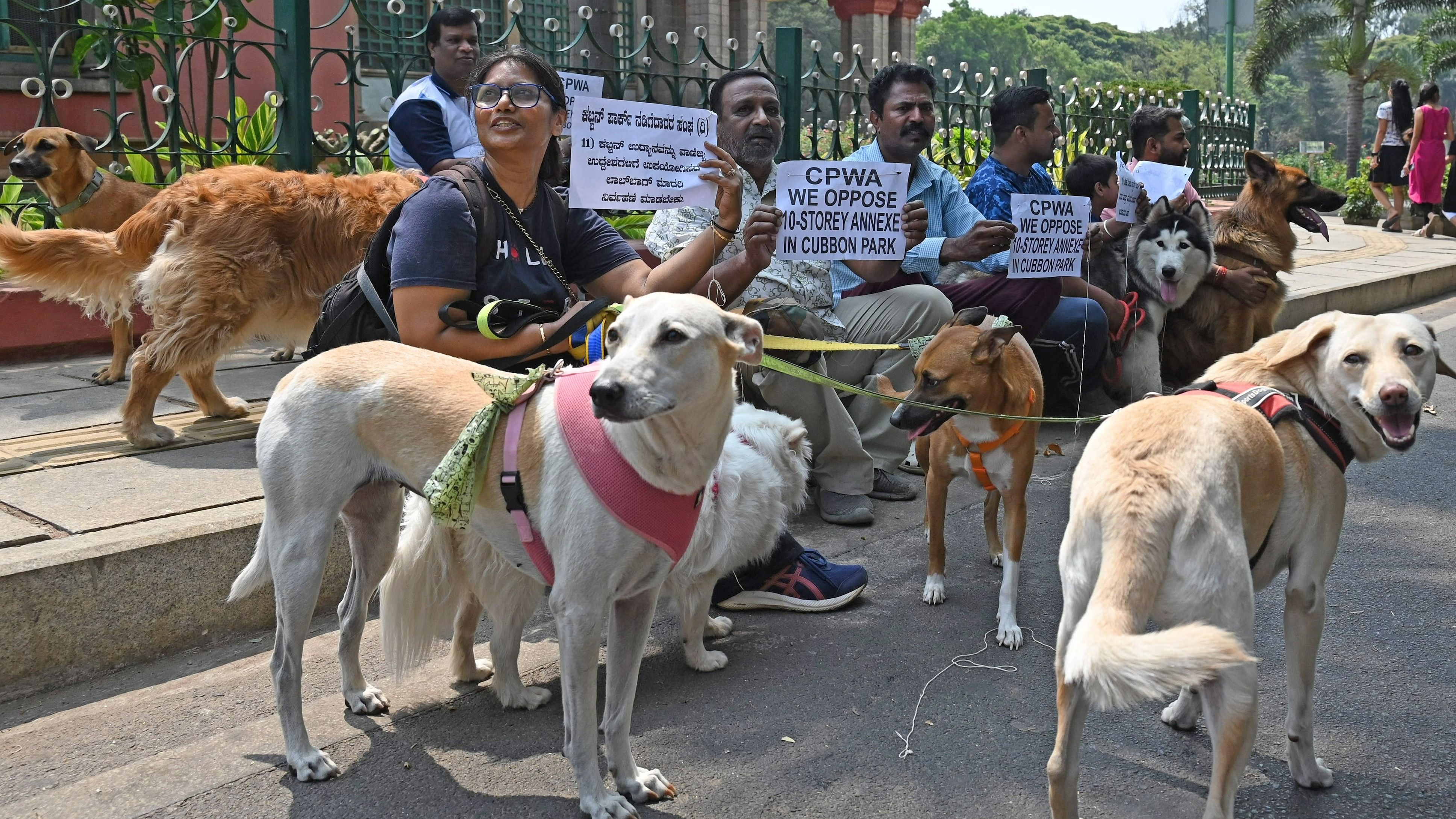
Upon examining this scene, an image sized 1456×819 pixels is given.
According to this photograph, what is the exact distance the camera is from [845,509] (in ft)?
17.1

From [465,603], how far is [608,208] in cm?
166

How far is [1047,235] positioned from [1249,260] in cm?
237

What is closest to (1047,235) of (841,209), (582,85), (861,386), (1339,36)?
(861,386)

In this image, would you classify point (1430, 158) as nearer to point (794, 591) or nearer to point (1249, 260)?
point (1249, 260)

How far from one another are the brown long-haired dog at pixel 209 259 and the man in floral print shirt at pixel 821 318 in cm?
155

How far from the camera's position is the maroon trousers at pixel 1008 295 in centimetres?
598

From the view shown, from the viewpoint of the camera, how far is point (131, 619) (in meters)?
3.59

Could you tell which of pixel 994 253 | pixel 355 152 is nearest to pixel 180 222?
pixel 355 152

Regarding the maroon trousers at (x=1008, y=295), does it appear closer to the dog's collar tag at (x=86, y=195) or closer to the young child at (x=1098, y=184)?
the young child at (x=1098, y=184)

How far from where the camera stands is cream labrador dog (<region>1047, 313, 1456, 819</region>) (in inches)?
88.8

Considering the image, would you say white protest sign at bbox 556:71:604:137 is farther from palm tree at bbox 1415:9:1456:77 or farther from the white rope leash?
palm tree at bbox 1415:9:1456:77

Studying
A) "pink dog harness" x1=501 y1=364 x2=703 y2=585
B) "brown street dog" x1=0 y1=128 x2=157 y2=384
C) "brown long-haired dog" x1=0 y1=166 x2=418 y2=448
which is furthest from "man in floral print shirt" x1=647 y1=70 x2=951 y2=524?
"brown street dog" x1=0 y1=128 x2=157 y2=384

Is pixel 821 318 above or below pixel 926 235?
below

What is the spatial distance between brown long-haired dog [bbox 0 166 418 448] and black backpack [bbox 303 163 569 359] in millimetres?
1567
